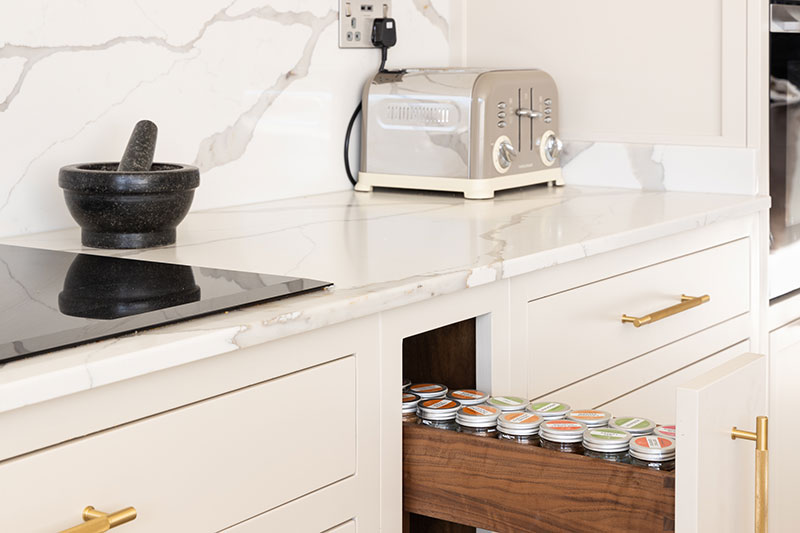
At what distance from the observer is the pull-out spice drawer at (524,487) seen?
3.48 feet

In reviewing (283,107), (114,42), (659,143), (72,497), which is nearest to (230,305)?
(72,497)

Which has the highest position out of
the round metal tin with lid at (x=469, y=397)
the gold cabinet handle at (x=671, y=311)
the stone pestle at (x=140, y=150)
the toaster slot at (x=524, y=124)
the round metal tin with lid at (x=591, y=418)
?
the toaster slot at (x=524, y=124)

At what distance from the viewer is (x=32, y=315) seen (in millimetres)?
968

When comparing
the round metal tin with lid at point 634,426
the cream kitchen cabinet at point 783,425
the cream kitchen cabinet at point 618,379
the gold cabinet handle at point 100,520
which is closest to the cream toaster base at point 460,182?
the cream kitchen cabinet at point 618,379

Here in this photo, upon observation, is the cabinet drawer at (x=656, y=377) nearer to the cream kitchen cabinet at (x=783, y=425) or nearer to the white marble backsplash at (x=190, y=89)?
the cream kitchen cabinet at (x=783, y=425)

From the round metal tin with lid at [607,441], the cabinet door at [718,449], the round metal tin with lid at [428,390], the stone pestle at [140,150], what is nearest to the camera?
the cabinet door at [718,449]

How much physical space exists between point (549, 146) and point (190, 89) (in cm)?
76

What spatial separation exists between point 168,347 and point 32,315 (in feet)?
0.54

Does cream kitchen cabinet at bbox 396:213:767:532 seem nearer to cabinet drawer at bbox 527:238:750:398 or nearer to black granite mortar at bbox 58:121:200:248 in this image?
cabinet drawer at bbox 527:238:750:398

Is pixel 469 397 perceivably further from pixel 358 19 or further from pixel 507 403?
pixel 358 19

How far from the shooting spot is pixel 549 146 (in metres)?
2.13

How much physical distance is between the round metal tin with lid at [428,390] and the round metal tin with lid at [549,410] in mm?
120

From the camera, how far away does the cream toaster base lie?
196cm

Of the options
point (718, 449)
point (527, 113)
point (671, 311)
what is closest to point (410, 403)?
point (718, 449)
